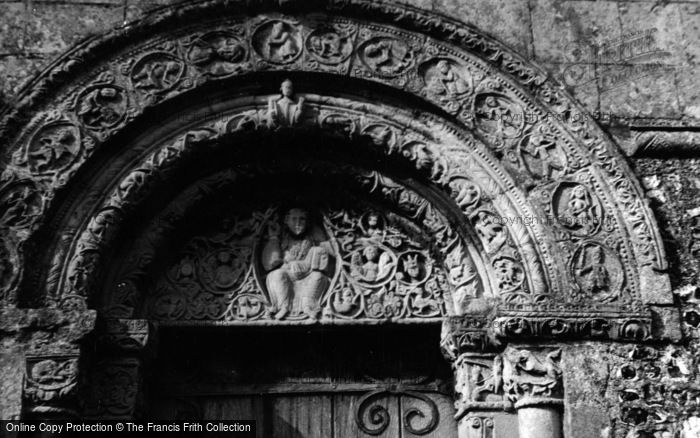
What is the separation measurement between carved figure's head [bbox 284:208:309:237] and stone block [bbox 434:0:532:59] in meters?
1.65

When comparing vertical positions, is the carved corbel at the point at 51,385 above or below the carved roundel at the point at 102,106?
below

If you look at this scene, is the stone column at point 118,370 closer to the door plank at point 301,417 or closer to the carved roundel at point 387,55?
the door plank at point 301,417

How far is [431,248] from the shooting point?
674cm

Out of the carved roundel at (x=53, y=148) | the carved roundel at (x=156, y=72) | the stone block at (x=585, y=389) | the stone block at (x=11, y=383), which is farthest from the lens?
the carved roundel at (x=156, y=72)

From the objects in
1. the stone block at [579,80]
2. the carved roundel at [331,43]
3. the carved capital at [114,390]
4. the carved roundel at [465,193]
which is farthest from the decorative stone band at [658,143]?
the carved capital at [114,390]

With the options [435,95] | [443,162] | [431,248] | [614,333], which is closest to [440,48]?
[435,95]

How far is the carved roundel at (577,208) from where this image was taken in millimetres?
6340

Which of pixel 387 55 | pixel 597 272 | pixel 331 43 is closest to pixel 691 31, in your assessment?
pixel 597 272

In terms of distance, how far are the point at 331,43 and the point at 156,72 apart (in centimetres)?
116

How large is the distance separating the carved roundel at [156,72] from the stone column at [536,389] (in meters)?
2.74

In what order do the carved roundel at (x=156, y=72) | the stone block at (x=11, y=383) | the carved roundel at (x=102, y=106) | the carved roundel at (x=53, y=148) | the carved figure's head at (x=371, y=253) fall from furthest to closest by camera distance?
1. the carved figure's head at (x=371, y=253)
2. the carved roundel at (x=156, y=72)
3. the carved roundel at (x=102, y=106)
4. the carved roundel at (x=53, y=148)
5. the stone block at (x=11, y=383)

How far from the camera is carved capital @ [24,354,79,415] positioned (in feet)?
18.9

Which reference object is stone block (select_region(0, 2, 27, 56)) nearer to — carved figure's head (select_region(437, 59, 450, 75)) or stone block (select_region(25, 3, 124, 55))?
stone block (select_region(25, 3, 124, 55))

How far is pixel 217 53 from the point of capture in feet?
21.7
